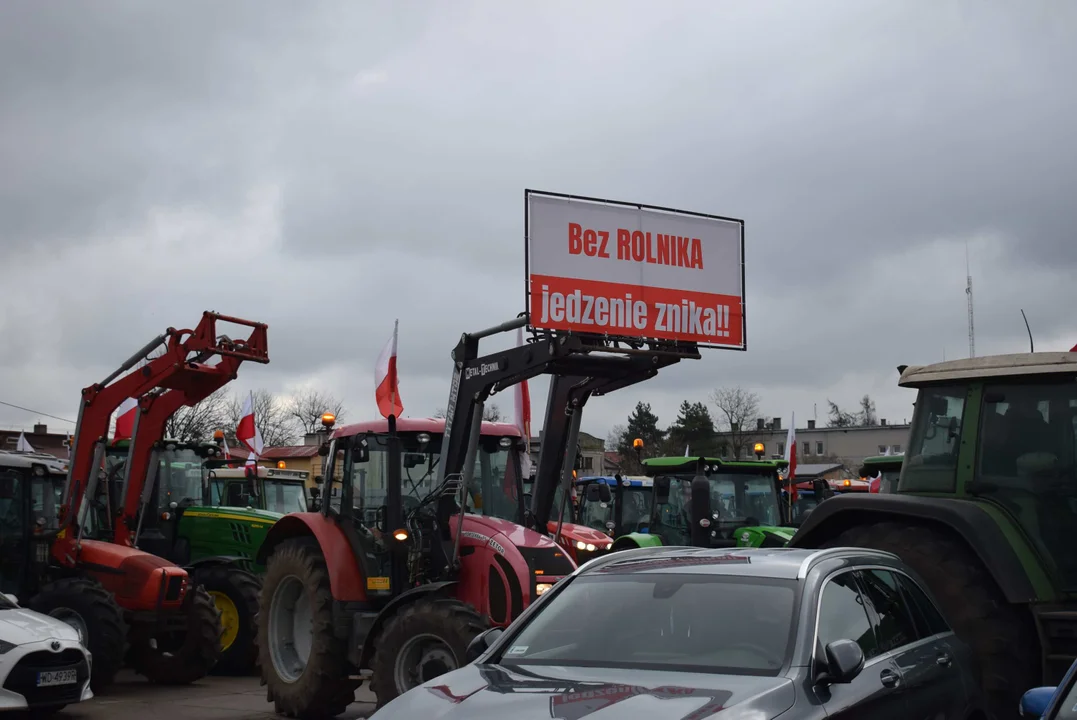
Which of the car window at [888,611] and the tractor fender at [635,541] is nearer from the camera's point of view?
the car window at [888,611]

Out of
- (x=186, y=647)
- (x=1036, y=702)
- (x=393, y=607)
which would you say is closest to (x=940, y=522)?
(x=1036, y=702)

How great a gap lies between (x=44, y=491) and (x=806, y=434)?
86354 mm

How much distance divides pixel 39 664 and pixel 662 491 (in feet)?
28.3

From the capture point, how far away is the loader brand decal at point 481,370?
9.58 metres

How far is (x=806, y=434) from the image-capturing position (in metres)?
94.5

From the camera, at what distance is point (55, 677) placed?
30.7 ft

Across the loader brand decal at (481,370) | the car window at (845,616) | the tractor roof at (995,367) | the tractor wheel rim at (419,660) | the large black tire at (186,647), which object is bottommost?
the large black tire at (186,647)

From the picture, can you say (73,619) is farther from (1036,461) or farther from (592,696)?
(1036,461)

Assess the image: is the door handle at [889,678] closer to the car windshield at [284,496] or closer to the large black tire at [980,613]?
the large black tire at [980,613]

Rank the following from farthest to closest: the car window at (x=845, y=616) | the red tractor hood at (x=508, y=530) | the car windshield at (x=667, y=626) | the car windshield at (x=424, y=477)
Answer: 1. the car windshield at (x=424, y=477)
2. the red tractor hood at (x=508, y=530)
3. the car window at (x=845, y=616)
4. the car windshield at (x=667, y=626)

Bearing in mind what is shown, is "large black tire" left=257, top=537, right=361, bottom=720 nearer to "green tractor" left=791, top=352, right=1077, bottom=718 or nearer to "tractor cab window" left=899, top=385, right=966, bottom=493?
"green tractor" left=791, top=352, right=1077, bottom=718

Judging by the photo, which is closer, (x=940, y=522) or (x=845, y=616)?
(x=845, y=616)

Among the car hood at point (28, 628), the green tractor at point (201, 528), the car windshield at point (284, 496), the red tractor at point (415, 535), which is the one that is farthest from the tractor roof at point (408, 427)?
the car windshield at point (284, 496)

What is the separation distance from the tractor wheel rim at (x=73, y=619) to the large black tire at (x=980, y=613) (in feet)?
25.6
